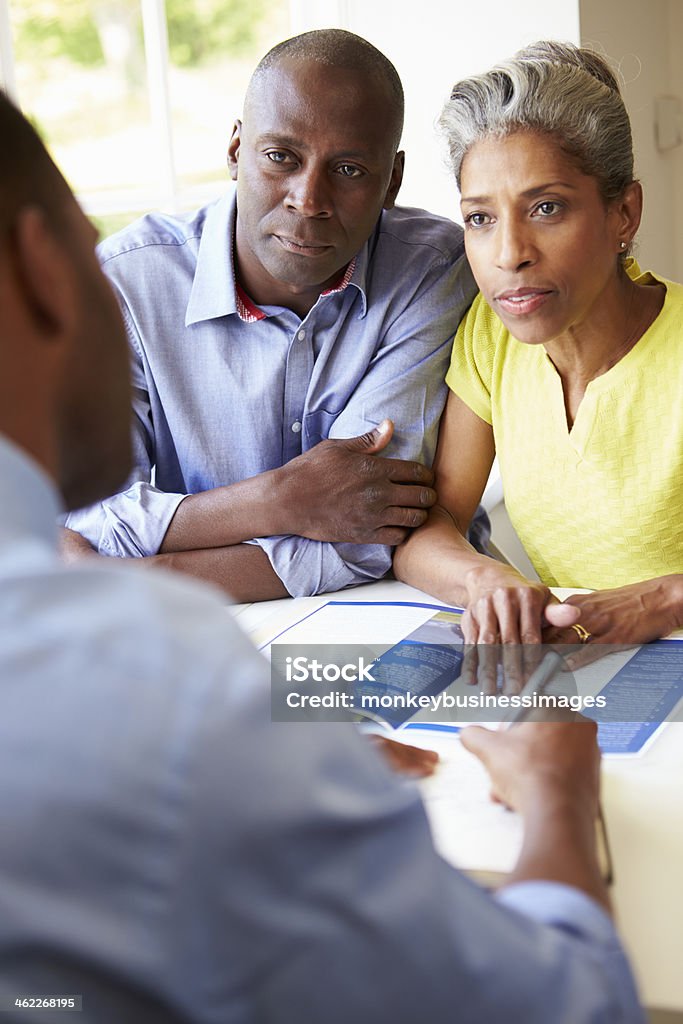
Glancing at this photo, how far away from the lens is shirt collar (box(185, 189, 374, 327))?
1660mm

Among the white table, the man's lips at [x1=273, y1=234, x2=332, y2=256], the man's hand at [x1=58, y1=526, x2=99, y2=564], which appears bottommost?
the man's hand at [x1=58, y1=526, x2=99, y2=564]

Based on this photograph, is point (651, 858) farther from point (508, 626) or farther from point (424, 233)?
point (424, 233)

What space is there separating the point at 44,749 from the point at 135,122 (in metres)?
4.99

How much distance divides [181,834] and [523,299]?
3.78 feet

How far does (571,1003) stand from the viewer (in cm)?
57

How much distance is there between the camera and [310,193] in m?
1.57

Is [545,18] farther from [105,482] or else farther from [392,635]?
[105,482]

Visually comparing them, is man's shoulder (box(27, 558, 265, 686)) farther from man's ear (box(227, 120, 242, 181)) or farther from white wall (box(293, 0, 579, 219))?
white wall (box(293, 0, 579, 219))

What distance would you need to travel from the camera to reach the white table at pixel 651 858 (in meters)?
0.71

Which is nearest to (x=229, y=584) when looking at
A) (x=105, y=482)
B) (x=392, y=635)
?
(x=392, y=635)

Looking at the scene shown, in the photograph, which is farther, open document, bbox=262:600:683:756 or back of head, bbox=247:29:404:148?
back of head, bbox=247:29:404:148

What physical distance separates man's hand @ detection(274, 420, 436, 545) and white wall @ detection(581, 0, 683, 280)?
1.25 m

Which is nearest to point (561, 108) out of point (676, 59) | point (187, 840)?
point (187, 840)

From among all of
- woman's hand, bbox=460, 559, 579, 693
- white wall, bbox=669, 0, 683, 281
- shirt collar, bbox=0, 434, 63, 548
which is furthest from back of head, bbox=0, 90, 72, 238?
white wall, bbox=669, 0, 683, 281
